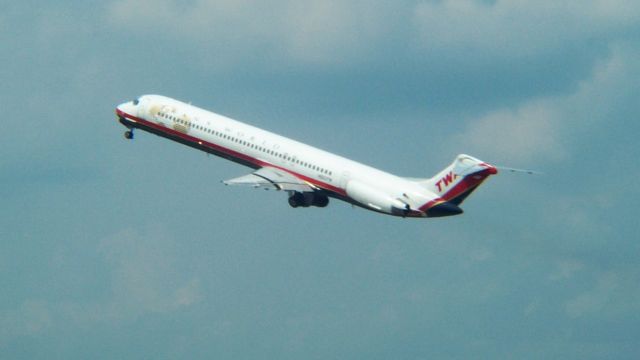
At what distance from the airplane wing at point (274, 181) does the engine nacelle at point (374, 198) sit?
4.89m

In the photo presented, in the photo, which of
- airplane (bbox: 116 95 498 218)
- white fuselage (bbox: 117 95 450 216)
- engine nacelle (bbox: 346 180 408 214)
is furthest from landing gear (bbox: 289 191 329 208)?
engine nacelle (bbox: 346 180 408 214)

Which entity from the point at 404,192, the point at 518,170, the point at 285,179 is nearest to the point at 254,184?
the point at 285,179

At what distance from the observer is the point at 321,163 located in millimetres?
130625

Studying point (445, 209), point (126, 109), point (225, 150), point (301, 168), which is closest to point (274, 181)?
point (301, 168)

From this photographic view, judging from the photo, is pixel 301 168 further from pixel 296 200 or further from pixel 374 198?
pixel 374 198

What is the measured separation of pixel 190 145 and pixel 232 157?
505cm

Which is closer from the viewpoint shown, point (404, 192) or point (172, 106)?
point (404, 192)

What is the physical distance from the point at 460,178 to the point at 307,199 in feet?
46.5

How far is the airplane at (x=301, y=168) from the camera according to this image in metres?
126

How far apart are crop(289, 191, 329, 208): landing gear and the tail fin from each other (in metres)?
10.6

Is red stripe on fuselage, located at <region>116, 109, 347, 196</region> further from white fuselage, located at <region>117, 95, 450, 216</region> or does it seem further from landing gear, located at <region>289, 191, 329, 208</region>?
landing gear, located at <region>289, 191, 329, 208</region>

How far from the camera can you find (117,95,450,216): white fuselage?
415 feet

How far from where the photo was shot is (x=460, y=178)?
410ft

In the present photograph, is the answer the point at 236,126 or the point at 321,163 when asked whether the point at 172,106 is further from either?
the point at 321,163
